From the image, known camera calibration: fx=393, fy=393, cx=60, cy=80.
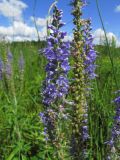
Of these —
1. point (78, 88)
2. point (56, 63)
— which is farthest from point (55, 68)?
point (78, 88)

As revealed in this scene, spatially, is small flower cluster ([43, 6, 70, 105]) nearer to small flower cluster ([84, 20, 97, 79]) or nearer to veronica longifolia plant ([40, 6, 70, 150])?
veronica longifolia plant ([40, 6, 70, 150])

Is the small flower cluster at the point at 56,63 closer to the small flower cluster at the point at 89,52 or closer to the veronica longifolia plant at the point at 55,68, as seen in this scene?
the veronica longifolia plant at the point at 55,68

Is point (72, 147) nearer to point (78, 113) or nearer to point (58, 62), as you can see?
point (78, 113)

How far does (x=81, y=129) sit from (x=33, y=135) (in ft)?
4.99

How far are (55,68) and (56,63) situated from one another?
3 cm

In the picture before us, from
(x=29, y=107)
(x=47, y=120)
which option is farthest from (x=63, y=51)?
(x=29, y=107)

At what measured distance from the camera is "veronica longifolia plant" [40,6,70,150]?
205 cm

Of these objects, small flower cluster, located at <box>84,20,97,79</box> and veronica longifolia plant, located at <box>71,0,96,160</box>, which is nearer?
veronica longifolia plant, located at <box>71,0,96,160</box>

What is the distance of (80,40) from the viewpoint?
2008 millimetres

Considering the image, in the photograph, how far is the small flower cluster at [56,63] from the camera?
2.05m

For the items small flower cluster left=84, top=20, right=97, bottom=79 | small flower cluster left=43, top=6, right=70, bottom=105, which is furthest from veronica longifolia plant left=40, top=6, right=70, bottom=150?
small flower cluster left=84, top=20, right=97, bottom=79

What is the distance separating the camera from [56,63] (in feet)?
6.80

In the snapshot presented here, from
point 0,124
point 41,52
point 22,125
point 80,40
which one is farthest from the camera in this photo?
point 0,124

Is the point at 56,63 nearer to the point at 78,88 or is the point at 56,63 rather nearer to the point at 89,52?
the point at 78,88
